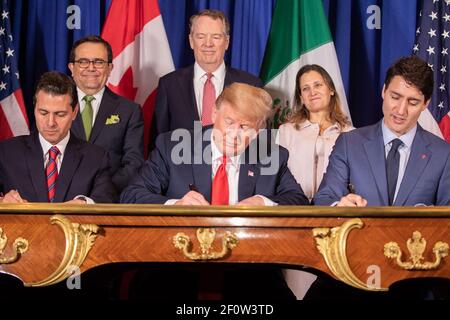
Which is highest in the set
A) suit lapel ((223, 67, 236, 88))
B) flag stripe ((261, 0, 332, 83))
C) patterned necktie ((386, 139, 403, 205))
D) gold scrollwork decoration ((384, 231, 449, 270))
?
flag stripe ((261, 0, 332, 83))

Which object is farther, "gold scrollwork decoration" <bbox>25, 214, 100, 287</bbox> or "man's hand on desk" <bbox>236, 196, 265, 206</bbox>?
"man's hand on desk" <bbox>236, 196, 265, 206</bbox>

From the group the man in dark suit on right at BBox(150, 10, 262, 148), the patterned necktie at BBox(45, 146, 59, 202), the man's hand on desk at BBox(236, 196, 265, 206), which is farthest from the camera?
the man in dark suit on right at BBox(150, 10, 262, 148)

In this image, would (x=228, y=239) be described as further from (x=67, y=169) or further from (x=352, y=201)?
(x=67, y=169)

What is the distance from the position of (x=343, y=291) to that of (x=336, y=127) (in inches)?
41.4

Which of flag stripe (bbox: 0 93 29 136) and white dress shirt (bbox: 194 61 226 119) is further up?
white dress shirt (bbox: 194 61 226 119)

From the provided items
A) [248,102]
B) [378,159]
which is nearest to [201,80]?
[248,102]

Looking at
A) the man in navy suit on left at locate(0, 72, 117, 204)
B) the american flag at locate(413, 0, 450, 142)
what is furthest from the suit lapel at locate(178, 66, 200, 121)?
the american flag at locate(413, 0, 450, 142)

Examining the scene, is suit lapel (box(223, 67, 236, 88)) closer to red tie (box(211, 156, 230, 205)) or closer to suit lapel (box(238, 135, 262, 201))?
suit lapel (box(238, 135, 262, 201))

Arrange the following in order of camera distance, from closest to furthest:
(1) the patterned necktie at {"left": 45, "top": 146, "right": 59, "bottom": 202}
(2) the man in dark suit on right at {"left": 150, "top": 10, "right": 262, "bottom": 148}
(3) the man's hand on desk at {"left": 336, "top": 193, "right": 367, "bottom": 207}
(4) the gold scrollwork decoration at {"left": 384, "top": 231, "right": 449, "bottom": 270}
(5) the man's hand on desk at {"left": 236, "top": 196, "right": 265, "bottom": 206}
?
(4) the gold scrollwork decoration at {"left": 384, "top": 231, "right": 449, "bottom": 270}, (3) the man's hand on desk at {"left": 336, "top": 193, "right": 367, "bottom": 207}, (5) the man's hand on desk at {"left": 236, "top": 196, "right": 265, "bottom": 206}, (1) the patterned necktie at {"left": 45, "top": 146, "right": 59, "bottom": 202}, (2) the man in dark suit on right at {"left": 150, "top": 10, "right": 262, "bottom": 148}

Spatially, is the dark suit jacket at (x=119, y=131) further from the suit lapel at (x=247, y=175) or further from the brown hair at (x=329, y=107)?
the brown hair at (x=329, y=107)

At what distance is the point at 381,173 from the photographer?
11.6 feet

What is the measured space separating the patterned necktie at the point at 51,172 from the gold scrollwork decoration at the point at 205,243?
A: 858 mm

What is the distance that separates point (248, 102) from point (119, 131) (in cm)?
100

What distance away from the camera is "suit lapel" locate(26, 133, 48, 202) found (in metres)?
3.60
